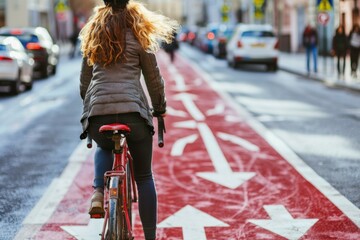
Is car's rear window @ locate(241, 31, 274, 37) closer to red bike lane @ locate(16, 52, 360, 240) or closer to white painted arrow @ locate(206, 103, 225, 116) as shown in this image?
white painted arrow @ locate(206, 103, 225, 116)

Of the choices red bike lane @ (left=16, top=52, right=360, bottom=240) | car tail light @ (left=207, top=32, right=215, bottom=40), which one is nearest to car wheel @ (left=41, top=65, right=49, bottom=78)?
red bike lane @ (left=16, top=52, right=360, bottom=240)

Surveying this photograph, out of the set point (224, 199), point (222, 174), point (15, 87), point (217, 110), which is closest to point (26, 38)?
point (15, 87)

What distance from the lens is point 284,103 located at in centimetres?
1817

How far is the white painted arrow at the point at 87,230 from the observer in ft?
20.4

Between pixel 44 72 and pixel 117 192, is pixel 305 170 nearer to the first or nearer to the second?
pixel 117 192

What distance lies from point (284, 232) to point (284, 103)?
39.5 feet

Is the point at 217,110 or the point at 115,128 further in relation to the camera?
the point at 217,110

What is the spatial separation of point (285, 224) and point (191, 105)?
11424 mm

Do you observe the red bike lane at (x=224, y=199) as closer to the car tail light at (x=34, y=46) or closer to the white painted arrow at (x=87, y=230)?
the white painted arrow at (x=87, y=230)

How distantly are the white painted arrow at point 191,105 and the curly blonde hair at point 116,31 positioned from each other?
32.8 feet

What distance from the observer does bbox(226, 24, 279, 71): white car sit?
31.8 m

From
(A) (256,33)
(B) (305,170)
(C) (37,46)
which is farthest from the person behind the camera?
(A) (256,33)

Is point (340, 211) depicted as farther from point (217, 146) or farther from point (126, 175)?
point (217, 146)

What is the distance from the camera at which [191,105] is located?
58.7ft
